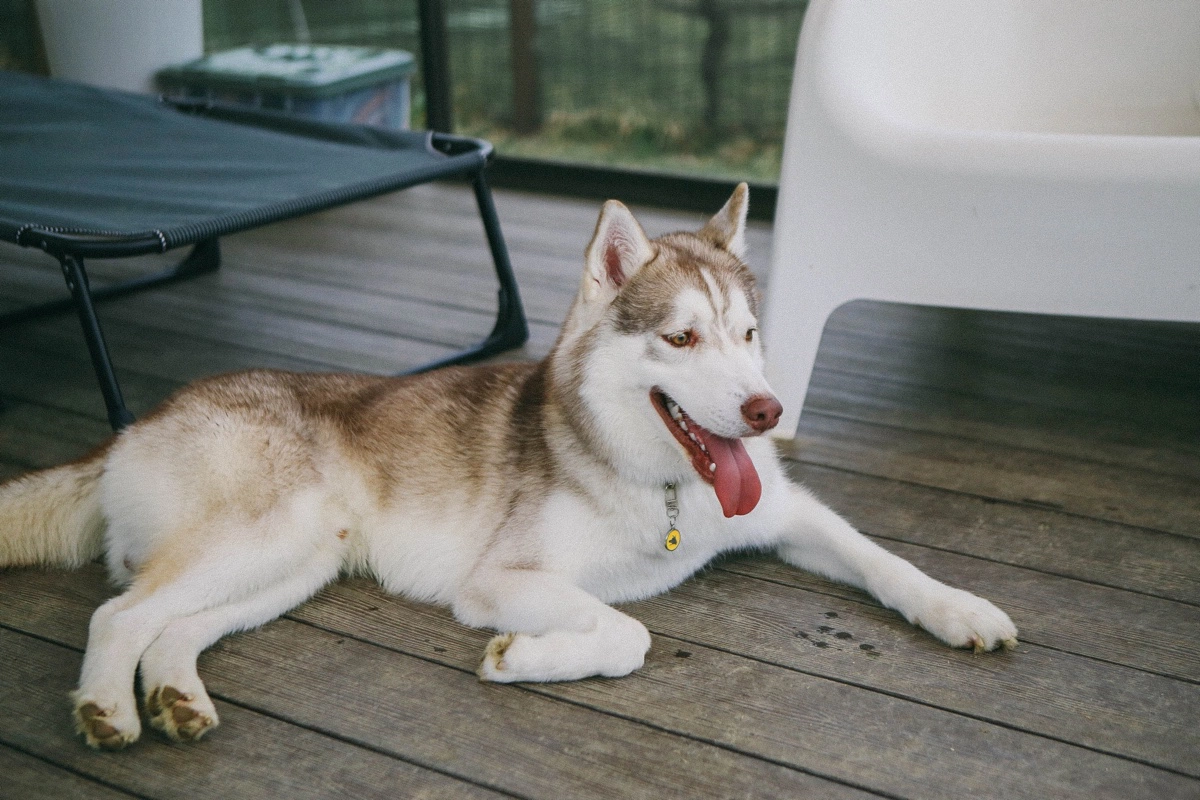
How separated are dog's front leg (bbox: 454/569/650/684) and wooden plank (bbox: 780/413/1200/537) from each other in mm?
959

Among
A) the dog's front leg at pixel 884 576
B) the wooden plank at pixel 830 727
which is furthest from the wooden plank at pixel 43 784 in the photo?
the dog's front leg at pixel 884 576

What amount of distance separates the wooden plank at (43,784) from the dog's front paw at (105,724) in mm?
56

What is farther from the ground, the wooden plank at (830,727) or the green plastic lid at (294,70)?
the green plastic lid at (294,70)

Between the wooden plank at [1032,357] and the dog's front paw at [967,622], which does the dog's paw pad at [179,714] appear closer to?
the dog's front paw at [967,622]

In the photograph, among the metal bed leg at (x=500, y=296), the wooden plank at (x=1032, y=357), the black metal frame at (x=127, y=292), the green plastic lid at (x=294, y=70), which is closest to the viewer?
the black metal frame at (x=127, y=292)

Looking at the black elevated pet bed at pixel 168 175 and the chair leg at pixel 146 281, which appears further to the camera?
the chair leg at pixel 146 281

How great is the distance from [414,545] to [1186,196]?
1.80 metres

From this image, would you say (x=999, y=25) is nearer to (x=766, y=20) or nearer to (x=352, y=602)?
(x=766, y=20)

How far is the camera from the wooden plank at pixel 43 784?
144 cm

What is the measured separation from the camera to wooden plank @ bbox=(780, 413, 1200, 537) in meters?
2.26

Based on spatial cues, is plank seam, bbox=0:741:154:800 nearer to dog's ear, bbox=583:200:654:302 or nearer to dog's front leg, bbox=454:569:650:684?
dog's front leg, bbox=454:569:650:684

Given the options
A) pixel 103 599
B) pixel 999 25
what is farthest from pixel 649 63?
pixel 103 599

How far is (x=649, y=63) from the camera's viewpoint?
4.73 metres

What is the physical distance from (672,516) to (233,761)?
81 cm
